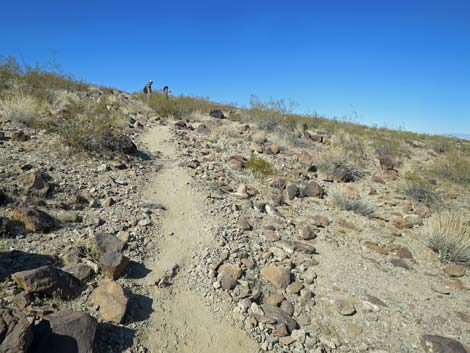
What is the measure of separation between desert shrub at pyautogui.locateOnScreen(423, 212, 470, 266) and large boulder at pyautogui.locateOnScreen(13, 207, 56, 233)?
19.7 ft

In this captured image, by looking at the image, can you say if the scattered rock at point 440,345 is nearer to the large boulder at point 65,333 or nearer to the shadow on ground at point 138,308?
the shadow on ground at point 138,308

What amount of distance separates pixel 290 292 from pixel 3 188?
422 centimetres

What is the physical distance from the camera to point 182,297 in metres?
3.54

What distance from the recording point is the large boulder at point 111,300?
2906 millimetres

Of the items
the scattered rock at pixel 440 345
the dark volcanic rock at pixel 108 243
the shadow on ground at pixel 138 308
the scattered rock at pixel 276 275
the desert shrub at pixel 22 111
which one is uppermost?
the desert shrub at pixel 22 111

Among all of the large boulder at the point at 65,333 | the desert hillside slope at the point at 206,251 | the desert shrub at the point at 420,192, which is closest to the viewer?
the large boulder at the point at 65,333

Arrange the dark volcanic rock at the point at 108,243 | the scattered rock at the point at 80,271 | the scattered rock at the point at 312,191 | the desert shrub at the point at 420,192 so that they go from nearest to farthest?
the scattered rock at the point at 80,271
the dark volcanic rock at the point at 108,243
the scattered rock at the point at 312,191
the desert shrub at the point at 420,192

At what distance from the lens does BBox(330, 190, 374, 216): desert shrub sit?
6.52m

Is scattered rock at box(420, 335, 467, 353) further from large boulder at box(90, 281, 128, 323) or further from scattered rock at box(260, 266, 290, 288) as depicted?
large boulder at box(90, 281, 128, 323)

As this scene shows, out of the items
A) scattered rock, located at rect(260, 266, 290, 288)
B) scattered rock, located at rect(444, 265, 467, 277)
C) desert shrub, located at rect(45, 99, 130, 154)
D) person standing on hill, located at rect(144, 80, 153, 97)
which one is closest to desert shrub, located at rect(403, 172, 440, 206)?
scattered rock, located at rect(444, 265, 467, 277)

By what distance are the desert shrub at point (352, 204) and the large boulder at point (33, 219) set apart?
5.31m

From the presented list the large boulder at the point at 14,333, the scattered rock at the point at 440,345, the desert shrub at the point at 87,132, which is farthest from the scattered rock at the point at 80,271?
the desert shrub at the point at 87,132

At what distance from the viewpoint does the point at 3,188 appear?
441 centimetres

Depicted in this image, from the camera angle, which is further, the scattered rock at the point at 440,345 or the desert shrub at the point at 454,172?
the desert shrub at the point at 454,172
